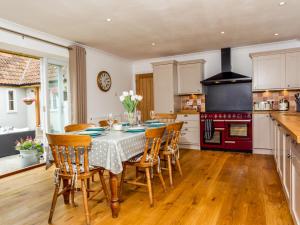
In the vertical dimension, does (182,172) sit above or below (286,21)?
below

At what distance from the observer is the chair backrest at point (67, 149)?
72.9 inches

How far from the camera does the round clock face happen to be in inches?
203

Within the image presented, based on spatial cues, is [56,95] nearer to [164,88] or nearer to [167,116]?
[167,116]

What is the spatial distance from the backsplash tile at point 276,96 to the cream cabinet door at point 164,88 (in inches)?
76.7

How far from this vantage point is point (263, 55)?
182 inches

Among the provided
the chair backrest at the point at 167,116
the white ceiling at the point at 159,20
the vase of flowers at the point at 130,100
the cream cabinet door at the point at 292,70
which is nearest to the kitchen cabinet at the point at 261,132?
the cream cabinet door at the point at 292,70

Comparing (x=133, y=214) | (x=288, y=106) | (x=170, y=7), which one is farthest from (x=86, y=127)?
(x=288, y=106)

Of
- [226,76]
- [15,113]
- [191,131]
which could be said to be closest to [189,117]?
[191,131]

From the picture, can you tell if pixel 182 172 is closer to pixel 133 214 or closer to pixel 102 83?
pixel 133 214

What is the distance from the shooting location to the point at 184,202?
7.97ft

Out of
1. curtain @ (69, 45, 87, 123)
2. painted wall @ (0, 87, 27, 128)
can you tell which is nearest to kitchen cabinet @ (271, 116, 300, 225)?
curtain @ (69, 45, 87, 123)

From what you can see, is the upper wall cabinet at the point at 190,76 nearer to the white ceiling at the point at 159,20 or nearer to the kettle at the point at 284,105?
the white ceiling at the point at 159,20

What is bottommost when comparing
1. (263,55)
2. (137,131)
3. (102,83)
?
(137,131)

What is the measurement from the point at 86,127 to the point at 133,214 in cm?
131
